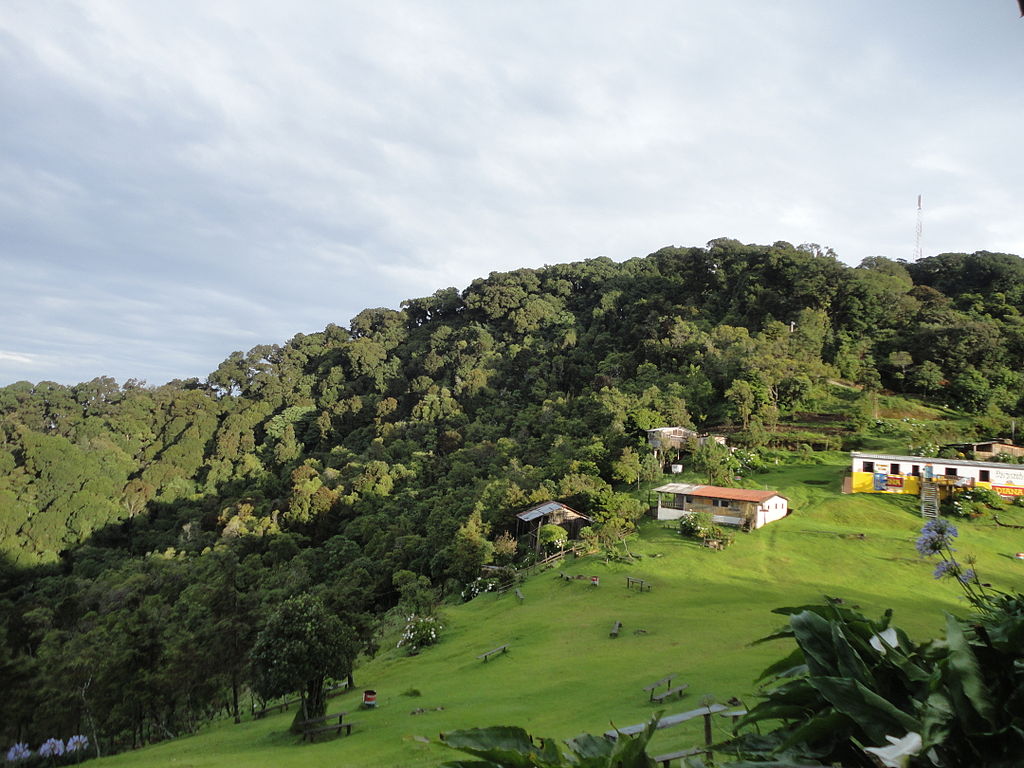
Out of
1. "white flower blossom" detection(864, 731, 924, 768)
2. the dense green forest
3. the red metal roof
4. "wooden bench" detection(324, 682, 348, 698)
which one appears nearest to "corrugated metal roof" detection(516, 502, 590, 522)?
the dense green forest

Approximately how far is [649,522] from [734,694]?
19.1 metres

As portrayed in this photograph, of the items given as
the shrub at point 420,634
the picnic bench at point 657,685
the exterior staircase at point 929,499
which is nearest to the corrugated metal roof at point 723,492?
the exterior staircase at point 929,499

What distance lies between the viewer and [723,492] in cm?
2655

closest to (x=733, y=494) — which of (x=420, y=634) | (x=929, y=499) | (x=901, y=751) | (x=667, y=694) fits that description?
(x=929, y=499)

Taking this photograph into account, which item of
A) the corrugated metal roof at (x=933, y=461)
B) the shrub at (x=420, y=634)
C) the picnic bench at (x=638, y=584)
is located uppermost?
the corrugated metal roof at (x=933, y=461)

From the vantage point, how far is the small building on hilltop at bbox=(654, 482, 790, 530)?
2520 centimetres

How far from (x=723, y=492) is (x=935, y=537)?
2287cm

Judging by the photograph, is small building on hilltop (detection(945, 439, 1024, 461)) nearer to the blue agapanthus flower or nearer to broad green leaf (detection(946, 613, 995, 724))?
the blue agapanthus flower

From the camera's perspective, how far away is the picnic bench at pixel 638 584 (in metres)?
19.9

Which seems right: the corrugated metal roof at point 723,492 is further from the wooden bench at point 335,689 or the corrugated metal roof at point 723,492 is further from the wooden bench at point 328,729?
the wooden bench at point 328,729

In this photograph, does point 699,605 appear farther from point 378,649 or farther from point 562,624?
point 378,649

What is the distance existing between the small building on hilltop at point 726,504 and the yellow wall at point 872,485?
12.4ft


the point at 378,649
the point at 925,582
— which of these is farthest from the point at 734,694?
the point at 378,649

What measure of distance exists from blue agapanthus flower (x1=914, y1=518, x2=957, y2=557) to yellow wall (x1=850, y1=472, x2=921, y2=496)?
26.9 m
